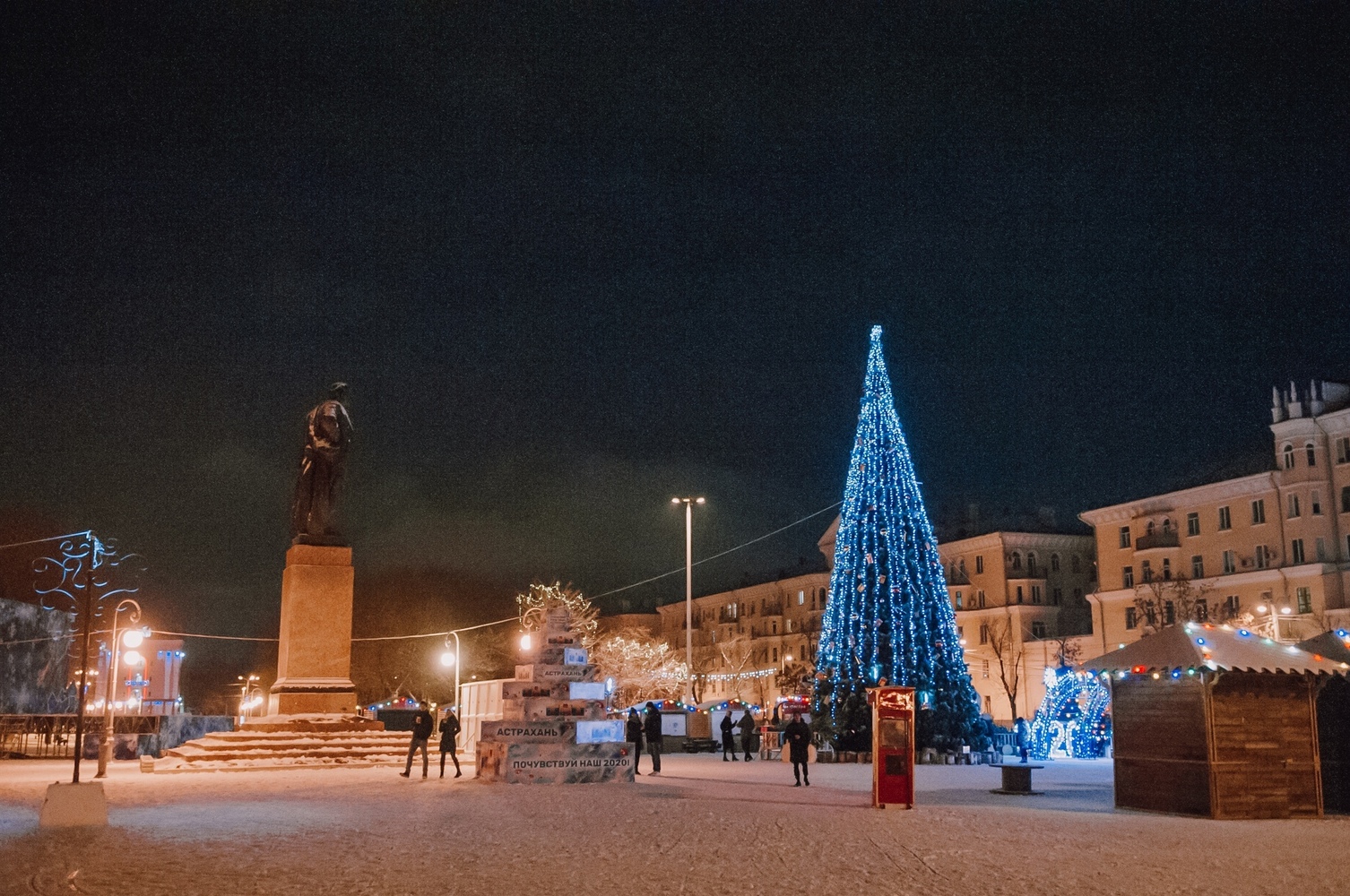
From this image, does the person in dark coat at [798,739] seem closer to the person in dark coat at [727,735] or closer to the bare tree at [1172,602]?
the person in dark coat at [727,735]

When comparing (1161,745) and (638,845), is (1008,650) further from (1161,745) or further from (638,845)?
(638,845)

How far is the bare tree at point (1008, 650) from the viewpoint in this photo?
80188 mm

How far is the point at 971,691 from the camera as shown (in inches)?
1425

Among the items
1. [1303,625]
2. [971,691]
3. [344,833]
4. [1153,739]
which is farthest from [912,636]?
[1303,625]

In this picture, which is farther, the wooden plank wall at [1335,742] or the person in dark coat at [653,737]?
the person in dark coat at [653,737]

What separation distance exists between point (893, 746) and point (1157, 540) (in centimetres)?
5813

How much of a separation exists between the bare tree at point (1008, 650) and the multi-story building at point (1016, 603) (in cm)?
6

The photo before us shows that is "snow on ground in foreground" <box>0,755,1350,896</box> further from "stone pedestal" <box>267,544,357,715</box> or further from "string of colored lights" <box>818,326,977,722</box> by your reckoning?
"string of colored lights" <box>818,326,977,722</box>

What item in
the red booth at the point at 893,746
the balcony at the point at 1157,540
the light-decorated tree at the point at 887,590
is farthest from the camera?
the balcony at the point at 1157,540

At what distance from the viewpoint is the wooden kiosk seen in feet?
60.2

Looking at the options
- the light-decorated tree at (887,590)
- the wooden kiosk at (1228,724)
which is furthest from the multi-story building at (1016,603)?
the wooden kiosk at (1228,724)

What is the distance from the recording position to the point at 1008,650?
→ 82.4 m

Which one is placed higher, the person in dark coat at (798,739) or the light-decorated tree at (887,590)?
the light-decorated tree at (887,590)

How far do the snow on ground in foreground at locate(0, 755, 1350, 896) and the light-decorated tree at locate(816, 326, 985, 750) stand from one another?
11.9 meters
